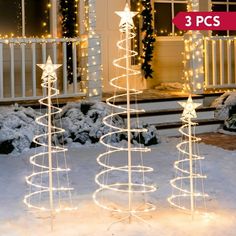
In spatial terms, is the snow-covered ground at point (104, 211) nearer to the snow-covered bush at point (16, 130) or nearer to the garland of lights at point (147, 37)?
the snow-covered bush at point (16, 130)

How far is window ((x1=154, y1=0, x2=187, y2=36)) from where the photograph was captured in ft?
39.1

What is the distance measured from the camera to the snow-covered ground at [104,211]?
14.2ft

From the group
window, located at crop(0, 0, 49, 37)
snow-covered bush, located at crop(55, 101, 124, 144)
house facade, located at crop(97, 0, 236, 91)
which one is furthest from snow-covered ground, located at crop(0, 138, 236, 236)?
house facade, located at crop(97, 0, 236, 91)

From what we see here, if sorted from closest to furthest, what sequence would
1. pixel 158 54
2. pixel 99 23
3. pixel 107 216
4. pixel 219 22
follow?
pixel 107 216
pixel 99 23
pixel 158 54
pixel 219 22

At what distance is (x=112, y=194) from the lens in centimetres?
537

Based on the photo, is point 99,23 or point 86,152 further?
point 99,23

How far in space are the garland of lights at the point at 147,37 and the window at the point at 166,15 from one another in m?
0.41

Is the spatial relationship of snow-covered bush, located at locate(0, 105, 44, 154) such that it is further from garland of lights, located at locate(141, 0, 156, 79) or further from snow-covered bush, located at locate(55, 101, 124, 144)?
garland of lights, located at locate(141, 0, 156, 79)

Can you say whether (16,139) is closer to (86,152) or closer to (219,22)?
(86,152)

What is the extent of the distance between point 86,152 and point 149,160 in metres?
0.98

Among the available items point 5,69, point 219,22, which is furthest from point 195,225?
point 219,22

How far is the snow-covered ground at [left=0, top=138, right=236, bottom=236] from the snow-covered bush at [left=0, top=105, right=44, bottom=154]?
29 cm

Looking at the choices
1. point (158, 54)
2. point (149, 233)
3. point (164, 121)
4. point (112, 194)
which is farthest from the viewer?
point (158, 54)

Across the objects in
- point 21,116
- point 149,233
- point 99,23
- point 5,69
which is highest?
point 99,23
